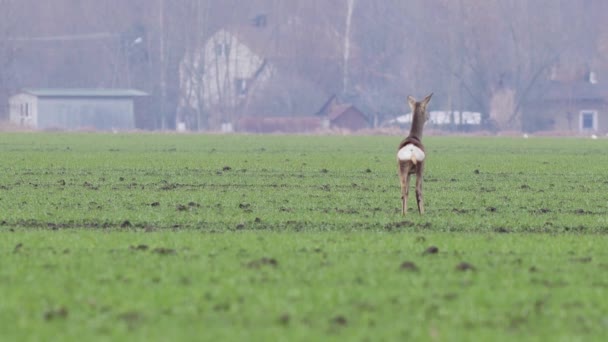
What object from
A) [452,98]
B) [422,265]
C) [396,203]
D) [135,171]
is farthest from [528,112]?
[422,265]

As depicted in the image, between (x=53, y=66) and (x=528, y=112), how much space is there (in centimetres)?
5797

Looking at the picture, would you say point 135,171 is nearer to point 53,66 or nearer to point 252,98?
point 252,98

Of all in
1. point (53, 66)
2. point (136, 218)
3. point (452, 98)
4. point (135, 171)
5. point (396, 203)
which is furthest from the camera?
point (53, 66)

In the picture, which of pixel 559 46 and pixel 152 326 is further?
pixel 559 46

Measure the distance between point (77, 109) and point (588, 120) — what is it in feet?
146

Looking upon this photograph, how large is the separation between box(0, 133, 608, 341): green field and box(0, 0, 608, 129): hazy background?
92.3 metres

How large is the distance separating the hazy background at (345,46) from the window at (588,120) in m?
4.97

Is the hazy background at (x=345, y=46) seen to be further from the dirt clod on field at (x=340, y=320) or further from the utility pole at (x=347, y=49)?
the dirt clod on field at (x=340, y=320)

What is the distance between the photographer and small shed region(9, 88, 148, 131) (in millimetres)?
116875

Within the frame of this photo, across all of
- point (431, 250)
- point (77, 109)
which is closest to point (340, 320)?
point (431, 250)

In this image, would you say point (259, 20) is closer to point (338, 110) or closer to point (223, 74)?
point (223, 74)

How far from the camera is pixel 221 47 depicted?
13312cm

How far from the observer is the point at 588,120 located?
119 meters

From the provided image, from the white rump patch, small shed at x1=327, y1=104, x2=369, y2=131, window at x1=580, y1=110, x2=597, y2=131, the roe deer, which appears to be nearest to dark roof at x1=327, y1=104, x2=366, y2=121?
small shed at x1=327, y1=104, x2=369, y2=131
